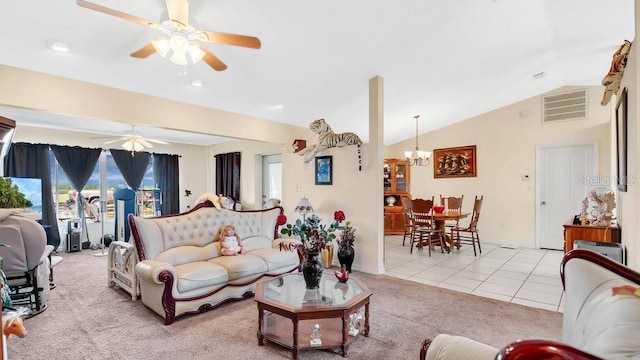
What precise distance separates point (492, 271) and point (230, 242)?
362 cm

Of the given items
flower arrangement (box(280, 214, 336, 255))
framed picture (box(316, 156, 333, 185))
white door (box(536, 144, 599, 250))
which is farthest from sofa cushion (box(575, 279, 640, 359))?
white door (box(536, 144, 599, 250))

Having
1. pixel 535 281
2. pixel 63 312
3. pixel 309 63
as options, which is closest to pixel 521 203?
pixel 535 281

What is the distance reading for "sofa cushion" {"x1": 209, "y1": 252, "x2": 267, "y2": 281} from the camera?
10.5ft

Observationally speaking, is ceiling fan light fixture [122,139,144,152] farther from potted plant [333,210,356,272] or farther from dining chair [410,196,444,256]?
dining chair [410,196,444,256]

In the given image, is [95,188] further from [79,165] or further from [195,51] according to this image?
[195,51]

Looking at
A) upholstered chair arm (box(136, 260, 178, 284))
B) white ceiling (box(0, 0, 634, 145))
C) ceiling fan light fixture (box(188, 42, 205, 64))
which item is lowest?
upholstered chair arm (box(136, 260, 178, 284))

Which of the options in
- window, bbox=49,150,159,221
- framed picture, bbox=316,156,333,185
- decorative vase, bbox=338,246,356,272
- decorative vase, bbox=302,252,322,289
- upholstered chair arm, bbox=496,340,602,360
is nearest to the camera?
upholstered chair arm, bbox=496,340,602,360

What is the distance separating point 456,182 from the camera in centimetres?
681

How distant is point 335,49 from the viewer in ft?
11.1

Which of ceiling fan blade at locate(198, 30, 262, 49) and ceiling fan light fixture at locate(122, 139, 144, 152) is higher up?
ceiling fan blade at locate(198, 30, 262, 49)

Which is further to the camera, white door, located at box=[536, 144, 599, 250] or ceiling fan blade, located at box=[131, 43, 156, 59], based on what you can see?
white door, located at box=[536, 144, 599, 250]

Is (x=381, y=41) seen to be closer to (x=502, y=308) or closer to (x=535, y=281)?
(x=502, y=308)

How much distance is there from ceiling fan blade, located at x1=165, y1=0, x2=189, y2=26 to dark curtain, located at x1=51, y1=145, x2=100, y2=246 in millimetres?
5396

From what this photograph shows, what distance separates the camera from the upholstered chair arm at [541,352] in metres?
0.80
